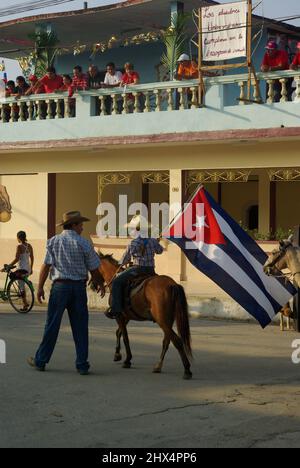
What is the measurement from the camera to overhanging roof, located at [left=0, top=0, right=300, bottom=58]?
22.1m

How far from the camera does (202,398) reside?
30.3 feet

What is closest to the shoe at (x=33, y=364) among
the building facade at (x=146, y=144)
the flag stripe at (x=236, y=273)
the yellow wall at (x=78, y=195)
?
the flag stripe at (x=236, y=273)

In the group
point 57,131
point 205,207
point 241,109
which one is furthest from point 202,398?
point 57,131

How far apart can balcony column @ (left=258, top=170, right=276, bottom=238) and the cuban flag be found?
7993 mm

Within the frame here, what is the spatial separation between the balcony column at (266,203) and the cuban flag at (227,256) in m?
7.99

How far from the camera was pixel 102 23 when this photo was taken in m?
24.0

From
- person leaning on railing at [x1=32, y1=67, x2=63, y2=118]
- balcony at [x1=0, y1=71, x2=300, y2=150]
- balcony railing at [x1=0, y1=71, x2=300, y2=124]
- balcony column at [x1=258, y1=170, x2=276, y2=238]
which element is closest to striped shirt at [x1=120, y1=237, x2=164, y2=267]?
balcony at [x1=0, y1=71, x2=300, y2=150]

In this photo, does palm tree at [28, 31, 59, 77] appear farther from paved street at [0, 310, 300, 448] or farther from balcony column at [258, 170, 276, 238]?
paved street at [0, 310, 300, 448]

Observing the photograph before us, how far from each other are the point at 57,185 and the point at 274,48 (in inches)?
300

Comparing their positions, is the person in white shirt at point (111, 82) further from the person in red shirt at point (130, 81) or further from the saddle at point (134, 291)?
the saddle at point (134, 291)

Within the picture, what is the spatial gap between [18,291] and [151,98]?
202 inches

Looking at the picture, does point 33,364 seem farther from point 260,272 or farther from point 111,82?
point 111,82

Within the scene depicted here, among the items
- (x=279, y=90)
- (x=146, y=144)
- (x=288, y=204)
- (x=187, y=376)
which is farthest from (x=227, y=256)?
(x=288, y=204)

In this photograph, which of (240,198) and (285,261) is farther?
(240,198)
